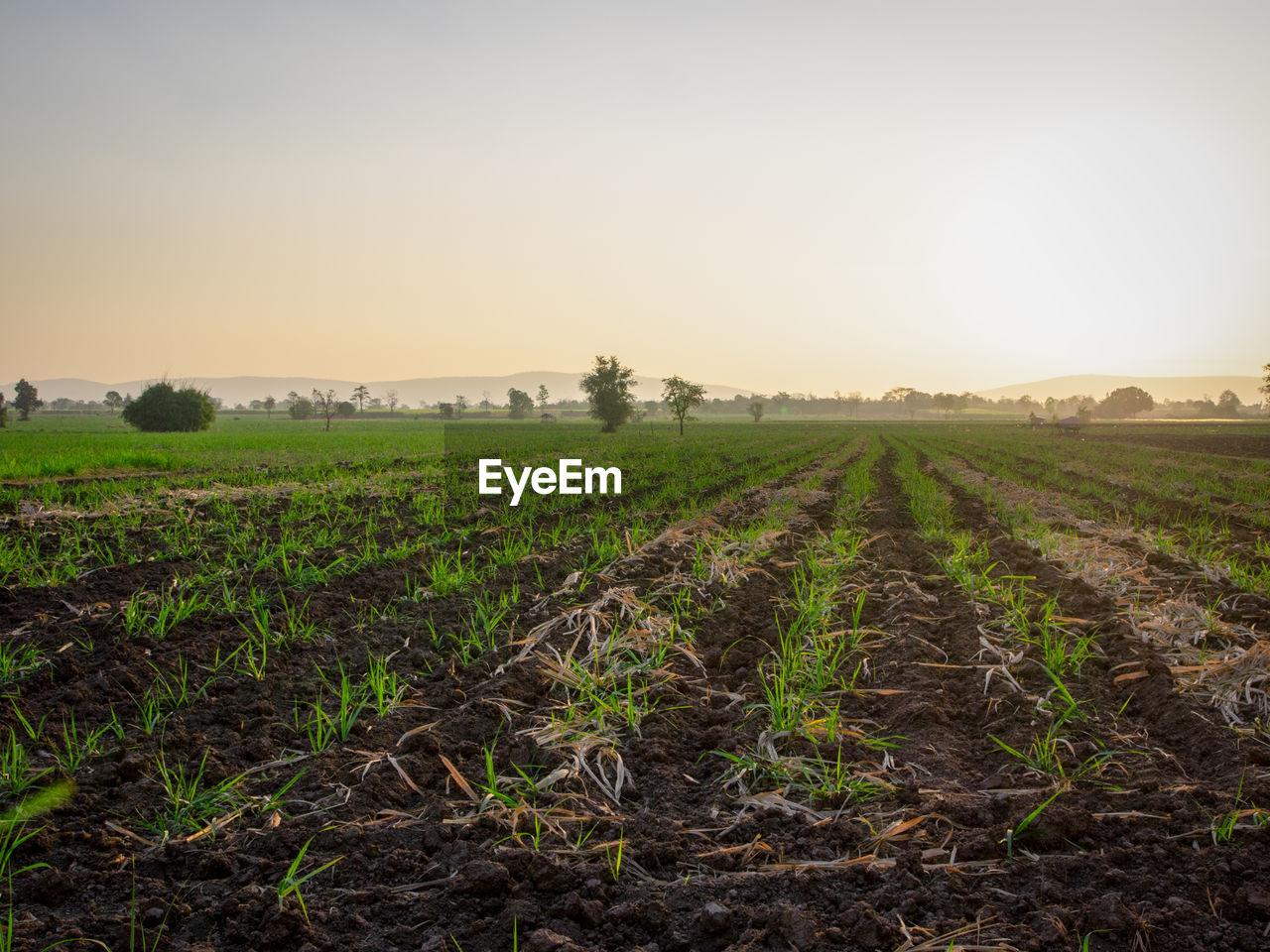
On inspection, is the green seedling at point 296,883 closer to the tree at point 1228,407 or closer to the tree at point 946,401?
the tree at point 1228,407

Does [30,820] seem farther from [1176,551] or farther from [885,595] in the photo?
[1176,551]

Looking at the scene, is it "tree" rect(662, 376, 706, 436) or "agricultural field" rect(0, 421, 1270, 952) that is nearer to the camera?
"agricultural field" rect(0, 421, 1270, 952)

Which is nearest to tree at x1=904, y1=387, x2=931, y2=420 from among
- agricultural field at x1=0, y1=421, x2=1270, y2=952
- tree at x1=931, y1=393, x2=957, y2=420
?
tree at x1=931, y1=393, x2=957, y2=420

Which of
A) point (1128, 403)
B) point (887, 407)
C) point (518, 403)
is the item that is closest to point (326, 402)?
point (518, 403)

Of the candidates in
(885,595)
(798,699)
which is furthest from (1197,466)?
(798,699)

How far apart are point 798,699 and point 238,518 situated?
8.58m

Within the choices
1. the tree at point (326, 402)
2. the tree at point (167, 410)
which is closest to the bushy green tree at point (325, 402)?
the tree at point (326, 402)

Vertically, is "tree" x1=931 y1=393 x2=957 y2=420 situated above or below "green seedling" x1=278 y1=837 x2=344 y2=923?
above

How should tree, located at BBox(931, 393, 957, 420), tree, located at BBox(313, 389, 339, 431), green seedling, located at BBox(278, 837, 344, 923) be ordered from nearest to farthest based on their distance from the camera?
green seedling, located at BBox(278, 837, 344, 923)
tree, located at BBox(313, 389, 339, 431)
tree, located at BBox(931, 393, 957, 420)

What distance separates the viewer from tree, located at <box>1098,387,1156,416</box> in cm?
13762

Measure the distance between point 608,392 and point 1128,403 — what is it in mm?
133129

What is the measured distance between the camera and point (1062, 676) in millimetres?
4246

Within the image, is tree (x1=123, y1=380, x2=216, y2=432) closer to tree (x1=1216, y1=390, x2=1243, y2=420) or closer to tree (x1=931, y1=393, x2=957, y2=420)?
tree (x1=931, y1=393, x2=957, y2=420)

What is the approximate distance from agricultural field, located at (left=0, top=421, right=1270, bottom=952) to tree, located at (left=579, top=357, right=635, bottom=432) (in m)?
47.0
